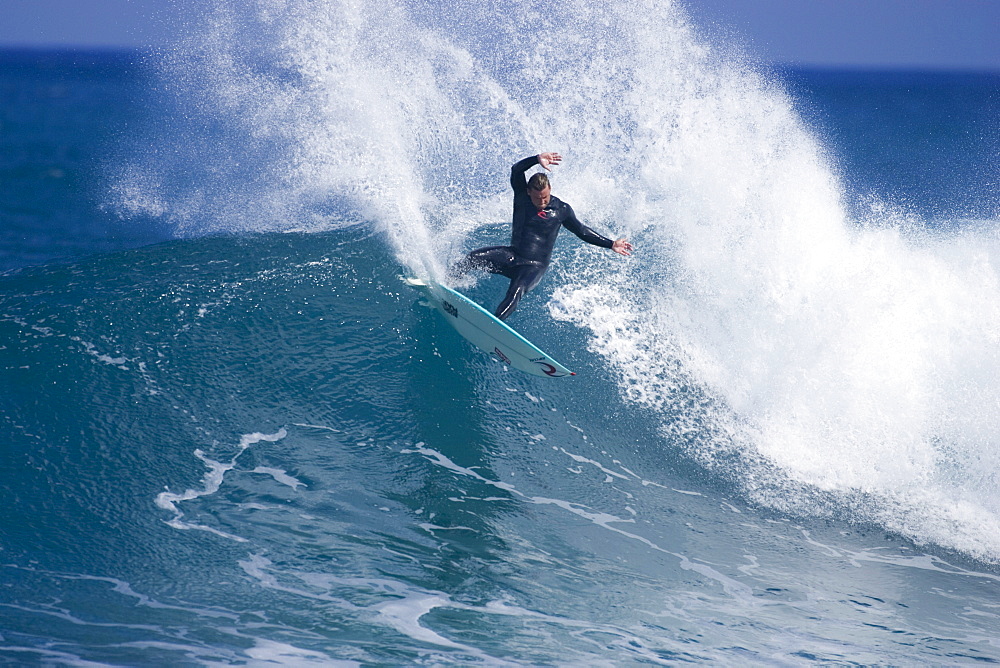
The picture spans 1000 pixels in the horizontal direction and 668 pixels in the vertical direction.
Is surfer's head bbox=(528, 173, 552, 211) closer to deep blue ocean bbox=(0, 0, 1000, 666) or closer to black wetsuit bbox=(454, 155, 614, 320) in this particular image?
black wetsuit bbox=(454, 155, 614, 320)

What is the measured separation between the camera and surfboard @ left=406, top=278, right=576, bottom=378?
6.91 meters

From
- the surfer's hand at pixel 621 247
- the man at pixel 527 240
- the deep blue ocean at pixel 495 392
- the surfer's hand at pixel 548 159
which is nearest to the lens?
the deep blue ocean at pixel 495 392

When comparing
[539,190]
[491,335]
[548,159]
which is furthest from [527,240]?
[491,335]

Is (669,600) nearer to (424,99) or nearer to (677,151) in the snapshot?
(677,151)

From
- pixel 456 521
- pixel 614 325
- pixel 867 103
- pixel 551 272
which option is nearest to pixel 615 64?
pixel 551 272

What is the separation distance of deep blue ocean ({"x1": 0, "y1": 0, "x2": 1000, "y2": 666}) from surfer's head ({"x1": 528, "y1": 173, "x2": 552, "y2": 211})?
5.00ft

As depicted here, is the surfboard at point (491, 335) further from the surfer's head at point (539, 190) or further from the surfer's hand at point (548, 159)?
the surfer's hand at point (548, 159)

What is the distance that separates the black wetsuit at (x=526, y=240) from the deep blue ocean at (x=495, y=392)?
886 mm

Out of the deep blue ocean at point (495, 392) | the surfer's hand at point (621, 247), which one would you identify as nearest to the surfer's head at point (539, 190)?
the surfer's hand at point (621, 247)

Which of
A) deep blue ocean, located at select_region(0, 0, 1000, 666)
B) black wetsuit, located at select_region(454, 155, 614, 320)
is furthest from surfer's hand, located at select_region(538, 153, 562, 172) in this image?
deep blue ocean, located at select_region(0, 0, 1000, 666)

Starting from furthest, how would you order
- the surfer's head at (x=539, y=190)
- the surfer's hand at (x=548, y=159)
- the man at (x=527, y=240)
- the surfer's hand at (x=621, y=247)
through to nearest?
the surfer's hand at (x=621, y=247) < the man at (x=527, y=240) < the surfer's head at (x=539, y=190) < the surfer's hand at (x=548, y=159)

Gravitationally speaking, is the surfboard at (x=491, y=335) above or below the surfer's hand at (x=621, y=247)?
below

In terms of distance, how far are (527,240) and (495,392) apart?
152cm

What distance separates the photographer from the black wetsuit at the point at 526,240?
303 inches
